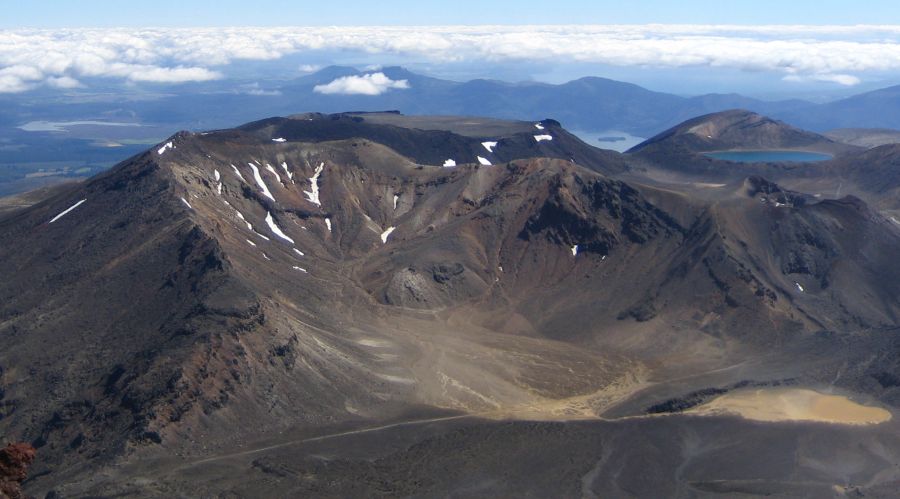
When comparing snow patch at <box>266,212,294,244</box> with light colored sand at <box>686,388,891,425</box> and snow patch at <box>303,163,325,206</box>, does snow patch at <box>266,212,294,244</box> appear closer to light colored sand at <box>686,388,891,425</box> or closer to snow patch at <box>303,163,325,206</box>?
snow patch at <box>303,163,325,206</box>

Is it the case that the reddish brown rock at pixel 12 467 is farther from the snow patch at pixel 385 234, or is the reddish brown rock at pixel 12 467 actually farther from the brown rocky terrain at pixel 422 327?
the snow patch at pixel 385 234

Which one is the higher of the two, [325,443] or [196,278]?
[196,278]

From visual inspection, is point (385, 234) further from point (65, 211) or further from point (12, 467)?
point (12, 467)

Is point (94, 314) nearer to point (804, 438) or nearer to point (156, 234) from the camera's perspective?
point (156, 234)

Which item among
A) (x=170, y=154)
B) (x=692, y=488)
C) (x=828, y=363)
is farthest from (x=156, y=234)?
(x=828, y=363)

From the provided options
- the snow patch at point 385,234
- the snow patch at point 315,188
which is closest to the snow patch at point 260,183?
the snow patch at point 315,188

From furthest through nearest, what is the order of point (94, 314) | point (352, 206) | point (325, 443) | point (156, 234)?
point (352, 206) < point (156, 234) < point (94, 314) < point (325, 443)

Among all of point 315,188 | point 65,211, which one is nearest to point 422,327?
point 315,188
